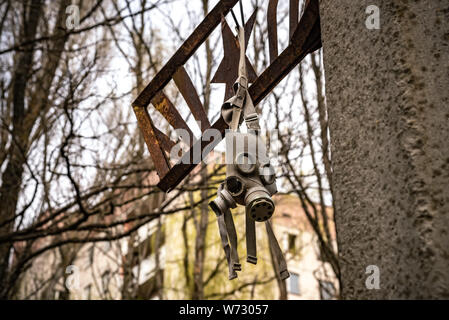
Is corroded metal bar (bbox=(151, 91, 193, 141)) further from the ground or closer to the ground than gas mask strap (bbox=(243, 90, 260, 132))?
further from the ground

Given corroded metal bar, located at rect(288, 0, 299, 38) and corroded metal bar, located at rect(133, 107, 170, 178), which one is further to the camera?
corroded metal bar, located at rect(133, 107, 170, 178)

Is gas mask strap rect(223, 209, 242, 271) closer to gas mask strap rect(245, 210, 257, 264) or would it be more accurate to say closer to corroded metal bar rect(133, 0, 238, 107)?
gas mask strap rect(245, 210, 257, 264)

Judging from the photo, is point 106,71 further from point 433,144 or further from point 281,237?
point 281,237

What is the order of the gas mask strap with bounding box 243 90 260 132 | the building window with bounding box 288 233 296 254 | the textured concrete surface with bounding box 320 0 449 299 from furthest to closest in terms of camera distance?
the building window with bounding box 288 233 296 254 → the gas mask strap with bounding box 243 90 260 132 → the textured concrete surface with bounding box 320 0 449 299

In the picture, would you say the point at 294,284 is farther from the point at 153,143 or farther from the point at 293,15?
the point at 293,15

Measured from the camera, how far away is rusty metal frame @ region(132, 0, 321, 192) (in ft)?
5.90

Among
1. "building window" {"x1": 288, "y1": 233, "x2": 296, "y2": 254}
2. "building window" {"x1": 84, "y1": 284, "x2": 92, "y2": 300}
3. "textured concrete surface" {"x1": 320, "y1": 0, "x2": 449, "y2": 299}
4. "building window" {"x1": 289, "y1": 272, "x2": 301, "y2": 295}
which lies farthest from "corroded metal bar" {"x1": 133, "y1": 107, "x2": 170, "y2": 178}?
"building window" {"x1": 289, "y1": 272, "x2": 301, "y2": 295}

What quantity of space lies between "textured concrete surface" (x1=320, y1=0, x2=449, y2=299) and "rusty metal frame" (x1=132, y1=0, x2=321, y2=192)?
1.25 ft

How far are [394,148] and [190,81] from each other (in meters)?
1.13

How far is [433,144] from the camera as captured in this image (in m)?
1.16

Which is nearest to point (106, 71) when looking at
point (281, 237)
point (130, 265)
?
point (130, 265)

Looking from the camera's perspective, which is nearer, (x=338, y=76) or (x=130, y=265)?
(x=338, y=76)

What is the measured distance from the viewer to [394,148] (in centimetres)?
120
